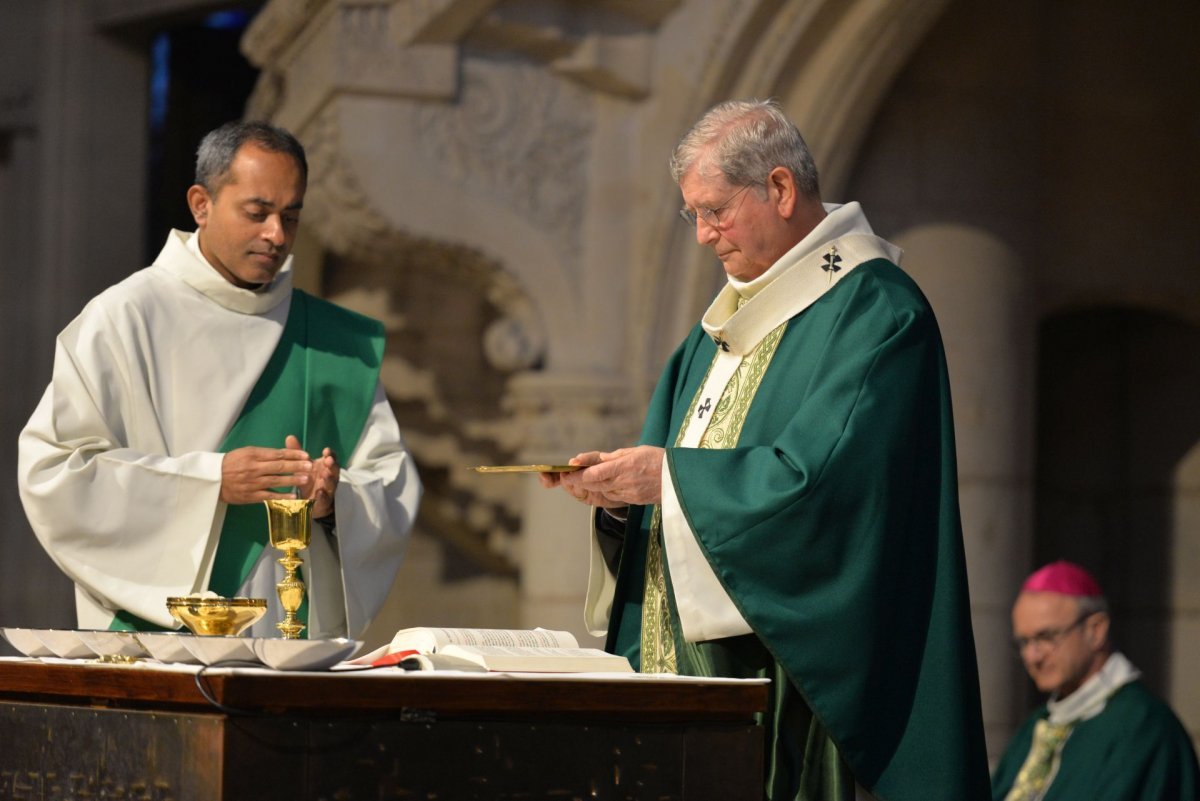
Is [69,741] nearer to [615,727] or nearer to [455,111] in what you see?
[615,727]

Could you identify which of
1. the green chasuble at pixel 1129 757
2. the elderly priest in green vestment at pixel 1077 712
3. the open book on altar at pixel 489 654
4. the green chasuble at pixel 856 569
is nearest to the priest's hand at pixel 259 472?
the open book on altar at pixel 489 654

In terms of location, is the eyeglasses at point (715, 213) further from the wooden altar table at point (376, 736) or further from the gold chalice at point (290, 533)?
the wooden altar table at point (376, 736)

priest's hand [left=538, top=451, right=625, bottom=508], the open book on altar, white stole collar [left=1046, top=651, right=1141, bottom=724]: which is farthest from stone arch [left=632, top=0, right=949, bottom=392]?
the open book on altar

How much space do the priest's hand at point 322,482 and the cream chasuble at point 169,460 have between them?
4cm

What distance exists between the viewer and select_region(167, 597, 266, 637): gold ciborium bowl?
324cm

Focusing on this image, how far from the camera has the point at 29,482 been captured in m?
4.39

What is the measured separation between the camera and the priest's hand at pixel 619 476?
368 cm

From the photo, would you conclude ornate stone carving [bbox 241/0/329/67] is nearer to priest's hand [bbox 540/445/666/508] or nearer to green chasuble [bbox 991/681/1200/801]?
green chasuble [bbox 991/681/1200/801]

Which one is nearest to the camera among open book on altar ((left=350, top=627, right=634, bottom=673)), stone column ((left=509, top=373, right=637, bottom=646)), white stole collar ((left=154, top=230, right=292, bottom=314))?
open book on altar ((left=350, top=627, right=634, bottom=673))

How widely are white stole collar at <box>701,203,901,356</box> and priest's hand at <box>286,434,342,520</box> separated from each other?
0.85 m

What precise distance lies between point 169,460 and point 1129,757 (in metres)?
3.25

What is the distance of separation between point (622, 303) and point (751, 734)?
423cm

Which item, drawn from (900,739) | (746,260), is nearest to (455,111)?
(746,260)

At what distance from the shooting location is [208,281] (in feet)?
15.4
